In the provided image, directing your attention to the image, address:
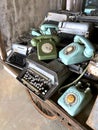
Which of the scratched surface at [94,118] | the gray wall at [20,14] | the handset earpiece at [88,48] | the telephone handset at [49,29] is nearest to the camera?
the scratched surface at [94,118]

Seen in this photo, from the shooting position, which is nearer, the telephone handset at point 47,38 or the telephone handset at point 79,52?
the telephone handset at point 79,52

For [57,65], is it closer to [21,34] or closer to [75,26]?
[75,26]

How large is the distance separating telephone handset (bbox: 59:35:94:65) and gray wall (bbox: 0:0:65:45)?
75cm

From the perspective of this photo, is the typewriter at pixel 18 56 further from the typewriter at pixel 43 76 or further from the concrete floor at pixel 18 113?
the concrete floor at pixel 18 113

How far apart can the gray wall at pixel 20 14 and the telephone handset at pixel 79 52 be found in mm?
752

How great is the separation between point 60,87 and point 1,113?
0.70 meters

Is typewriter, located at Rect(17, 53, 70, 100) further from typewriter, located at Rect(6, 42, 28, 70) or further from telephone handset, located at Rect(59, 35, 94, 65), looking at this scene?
typewriter, located at Rect(6, 42, 28, 70)

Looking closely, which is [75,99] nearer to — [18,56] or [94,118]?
[94,118]

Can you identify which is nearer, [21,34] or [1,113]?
[1,113]

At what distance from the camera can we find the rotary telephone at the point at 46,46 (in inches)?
51.0

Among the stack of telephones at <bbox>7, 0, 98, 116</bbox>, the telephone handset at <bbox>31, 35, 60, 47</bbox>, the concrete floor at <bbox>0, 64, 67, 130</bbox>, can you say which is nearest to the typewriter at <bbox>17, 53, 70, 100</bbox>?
the stack of telephones at <bbox>7, 0, 98, 116</bbox>

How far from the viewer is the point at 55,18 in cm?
162

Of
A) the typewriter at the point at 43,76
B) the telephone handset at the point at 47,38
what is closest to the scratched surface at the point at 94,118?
the typewriter at the point at 43,76

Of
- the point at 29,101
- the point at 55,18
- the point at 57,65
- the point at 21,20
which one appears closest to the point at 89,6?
the point at 55,18
